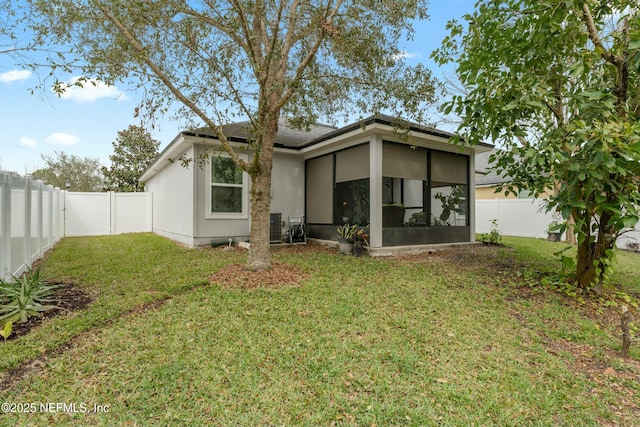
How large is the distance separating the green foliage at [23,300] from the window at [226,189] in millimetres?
4677

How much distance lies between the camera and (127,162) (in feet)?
76.4

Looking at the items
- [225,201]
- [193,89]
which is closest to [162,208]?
[225,201]

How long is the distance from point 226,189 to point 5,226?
4.92 meters

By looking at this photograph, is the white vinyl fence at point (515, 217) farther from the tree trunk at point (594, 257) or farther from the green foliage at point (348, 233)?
the green foliage at point (348, 233)

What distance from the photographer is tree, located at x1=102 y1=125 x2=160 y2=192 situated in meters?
22.9

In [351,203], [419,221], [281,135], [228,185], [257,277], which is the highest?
[281,135]

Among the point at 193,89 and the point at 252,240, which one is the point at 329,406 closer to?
the point at 252,240

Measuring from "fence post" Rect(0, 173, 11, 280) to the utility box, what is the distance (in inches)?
219

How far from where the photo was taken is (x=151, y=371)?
7.88ft

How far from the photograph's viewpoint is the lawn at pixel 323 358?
205 centimetres

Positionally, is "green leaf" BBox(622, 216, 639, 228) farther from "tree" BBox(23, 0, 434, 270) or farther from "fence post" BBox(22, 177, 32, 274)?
"fence post" BBox(22, 177, 32, 274)

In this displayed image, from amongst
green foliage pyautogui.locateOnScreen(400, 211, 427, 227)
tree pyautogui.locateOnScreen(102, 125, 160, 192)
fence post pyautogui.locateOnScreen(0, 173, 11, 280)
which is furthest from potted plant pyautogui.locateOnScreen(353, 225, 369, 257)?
tree pyautogui.locateOnScreen(102, 125, 160, 192)

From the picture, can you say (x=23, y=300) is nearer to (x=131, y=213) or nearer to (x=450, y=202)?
(x=450, y=202)

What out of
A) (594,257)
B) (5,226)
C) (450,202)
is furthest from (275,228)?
(594,257)
